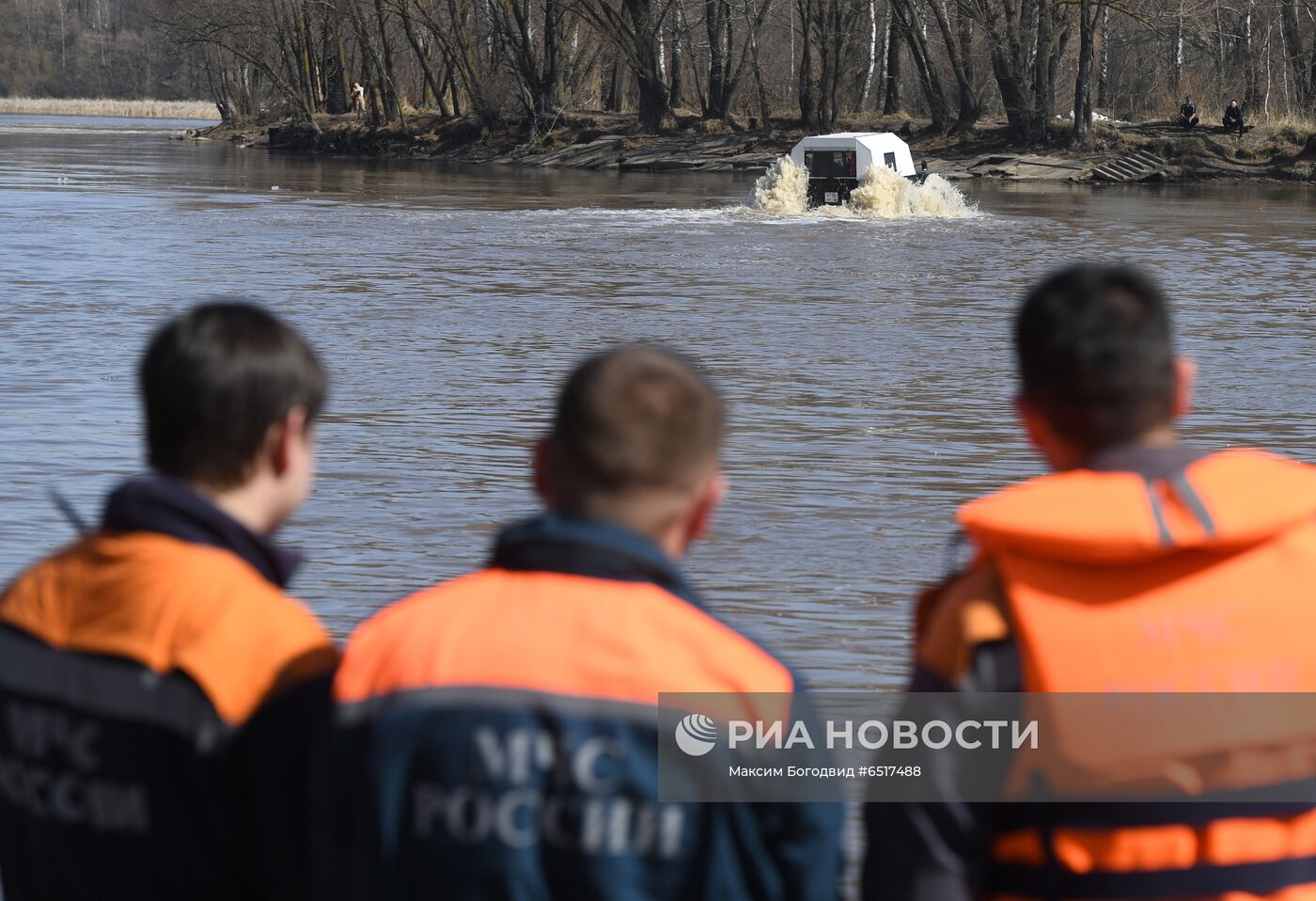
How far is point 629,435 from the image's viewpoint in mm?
2297

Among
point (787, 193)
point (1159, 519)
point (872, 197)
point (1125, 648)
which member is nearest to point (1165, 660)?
point (1125, 648)

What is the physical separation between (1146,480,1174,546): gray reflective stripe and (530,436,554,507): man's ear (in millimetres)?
777

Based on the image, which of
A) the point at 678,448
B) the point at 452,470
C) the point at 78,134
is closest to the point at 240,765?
the point at 678,448

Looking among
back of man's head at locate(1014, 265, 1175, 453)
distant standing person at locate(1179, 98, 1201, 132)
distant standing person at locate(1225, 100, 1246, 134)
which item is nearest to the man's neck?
back of man's head at locate(1014, 265, 1175, 453)

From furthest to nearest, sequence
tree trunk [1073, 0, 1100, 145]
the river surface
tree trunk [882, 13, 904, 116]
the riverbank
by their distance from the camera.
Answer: tree trunk [882, 13, 904, 116]
tree trunk [1073, 0, 1100, 145]
the riverbank
the river surface

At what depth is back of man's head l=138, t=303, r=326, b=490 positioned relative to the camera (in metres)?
2.50

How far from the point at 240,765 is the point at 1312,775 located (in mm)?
1453

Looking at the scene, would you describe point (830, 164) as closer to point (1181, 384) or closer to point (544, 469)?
point (1181, 384)

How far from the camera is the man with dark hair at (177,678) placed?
2389 millimetres

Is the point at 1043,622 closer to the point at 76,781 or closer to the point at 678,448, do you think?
the point at 678,448

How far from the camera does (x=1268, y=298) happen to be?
1975 cm

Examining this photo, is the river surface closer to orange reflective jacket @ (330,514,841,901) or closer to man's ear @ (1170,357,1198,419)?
man's ear @ (1170,357,1198,419)

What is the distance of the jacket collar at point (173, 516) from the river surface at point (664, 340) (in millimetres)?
4176

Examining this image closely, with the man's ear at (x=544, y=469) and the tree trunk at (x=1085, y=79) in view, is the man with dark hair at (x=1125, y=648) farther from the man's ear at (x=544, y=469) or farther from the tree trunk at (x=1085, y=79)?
the tree trunk at (x=1085, y=79)
